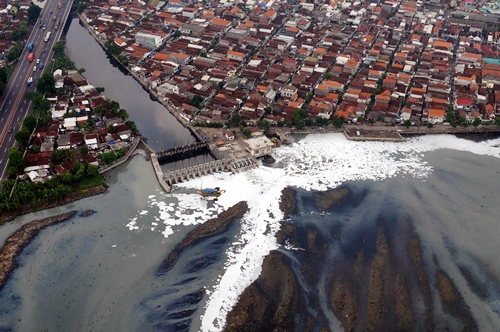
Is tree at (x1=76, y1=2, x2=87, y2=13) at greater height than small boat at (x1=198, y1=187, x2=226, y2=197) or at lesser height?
greater

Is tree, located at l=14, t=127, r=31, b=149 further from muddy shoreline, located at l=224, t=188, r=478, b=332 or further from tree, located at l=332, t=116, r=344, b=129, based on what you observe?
tree, located at l=332, t=116, r=344, b=129

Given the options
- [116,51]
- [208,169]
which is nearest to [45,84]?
[116,51]

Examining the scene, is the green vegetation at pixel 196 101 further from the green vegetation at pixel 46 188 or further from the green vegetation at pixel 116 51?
the green vegetation at pixel 116 51

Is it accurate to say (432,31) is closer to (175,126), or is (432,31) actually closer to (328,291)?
(175,126)

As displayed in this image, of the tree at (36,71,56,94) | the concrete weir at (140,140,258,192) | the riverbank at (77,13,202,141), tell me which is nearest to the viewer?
the concrete weir at (140,140,258,192)

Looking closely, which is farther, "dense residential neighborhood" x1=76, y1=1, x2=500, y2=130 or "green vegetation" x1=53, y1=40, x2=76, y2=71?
"green vegetation" x1=53, y1=40, x2=76, y2=71

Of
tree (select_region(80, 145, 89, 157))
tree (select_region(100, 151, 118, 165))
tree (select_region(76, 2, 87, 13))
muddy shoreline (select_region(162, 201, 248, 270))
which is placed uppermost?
tree (select_region(76, 2, 87, 13))

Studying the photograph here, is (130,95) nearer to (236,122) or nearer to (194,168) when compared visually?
(236,122)

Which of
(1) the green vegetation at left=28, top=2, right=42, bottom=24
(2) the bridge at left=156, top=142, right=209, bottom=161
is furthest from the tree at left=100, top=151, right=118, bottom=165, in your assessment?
(1) the green vegetation at left=28, top=2, right=42, bottom=24

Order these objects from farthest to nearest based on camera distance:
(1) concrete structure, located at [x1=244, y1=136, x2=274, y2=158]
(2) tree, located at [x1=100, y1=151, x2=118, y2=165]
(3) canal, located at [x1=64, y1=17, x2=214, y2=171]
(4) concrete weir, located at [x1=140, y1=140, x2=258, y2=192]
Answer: (3) canal, located at [x1=64, y1=17, x2=214, y2=171] → (1) concrete structure, located at [x1=244, y1=136, x2=274, y2=158] → (2) tree, located at [x1=100, y1=151, x2=118, y2=165] → (4) concrete weir, located at [x1=140, y1=140, x2=258, y2=192]
